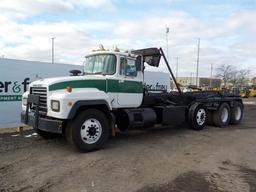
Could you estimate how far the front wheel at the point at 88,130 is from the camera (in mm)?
7074

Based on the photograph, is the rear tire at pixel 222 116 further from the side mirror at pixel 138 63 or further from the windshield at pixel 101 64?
the windshield at pixel 101 64

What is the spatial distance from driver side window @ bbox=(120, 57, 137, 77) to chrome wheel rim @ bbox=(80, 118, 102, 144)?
1.76 m

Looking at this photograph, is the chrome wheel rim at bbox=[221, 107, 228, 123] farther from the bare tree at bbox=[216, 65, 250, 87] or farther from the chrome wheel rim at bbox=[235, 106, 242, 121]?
the bare tree at bbox=[216, 65, 250, 87]

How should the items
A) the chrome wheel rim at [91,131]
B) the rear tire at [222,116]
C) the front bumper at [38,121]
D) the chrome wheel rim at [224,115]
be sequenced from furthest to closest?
the chrome wheel rim at [224,115] → the rear tire at [222,116] → the chrome wheel rim at [91,131] → the front bumper at [38,121]

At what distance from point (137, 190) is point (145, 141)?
394 cm

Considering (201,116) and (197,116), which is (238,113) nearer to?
(201,116)

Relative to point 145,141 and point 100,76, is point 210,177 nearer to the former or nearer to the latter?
point 145,141

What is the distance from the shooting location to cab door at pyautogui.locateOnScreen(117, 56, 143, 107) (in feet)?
27.7

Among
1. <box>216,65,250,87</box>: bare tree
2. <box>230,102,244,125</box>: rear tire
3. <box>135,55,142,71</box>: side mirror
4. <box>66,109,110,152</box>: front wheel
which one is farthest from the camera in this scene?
<box>216,65,250,87</box>: bare tree

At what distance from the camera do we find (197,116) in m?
10.9

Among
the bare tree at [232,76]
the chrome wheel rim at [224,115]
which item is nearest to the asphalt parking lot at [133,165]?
the chrome wheel rim at [224,115]

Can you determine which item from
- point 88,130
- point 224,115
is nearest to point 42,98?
point 88,130

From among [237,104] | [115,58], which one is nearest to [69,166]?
[115,58]

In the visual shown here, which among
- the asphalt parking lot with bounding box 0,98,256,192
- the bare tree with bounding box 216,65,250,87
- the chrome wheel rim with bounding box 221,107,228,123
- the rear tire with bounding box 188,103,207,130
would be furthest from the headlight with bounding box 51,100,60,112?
the bare tree with bounding box 216,65,250,87
